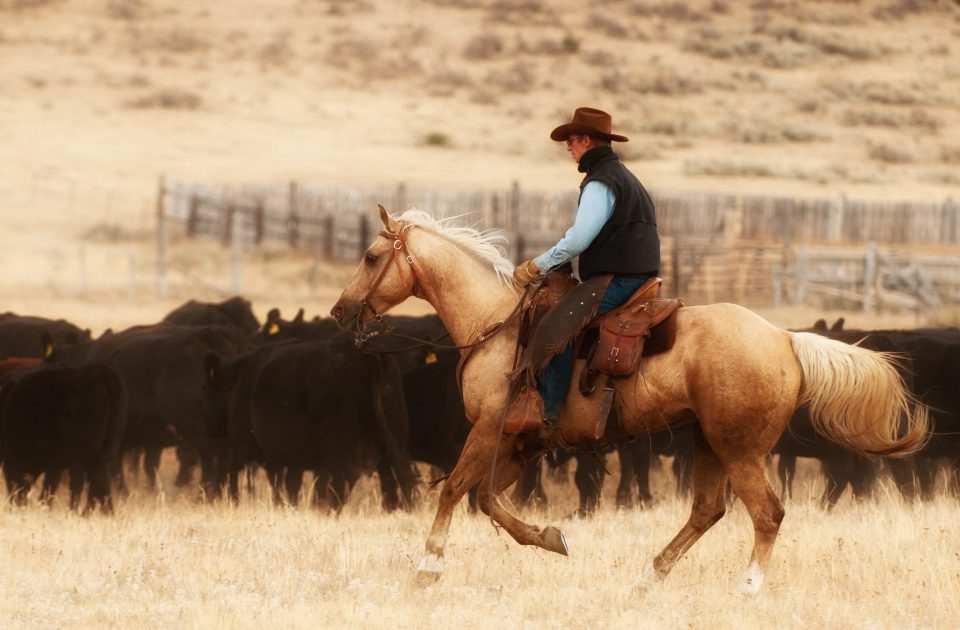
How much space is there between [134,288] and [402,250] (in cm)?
2066

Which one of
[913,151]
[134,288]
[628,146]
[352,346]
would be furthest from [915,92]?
[352,346]

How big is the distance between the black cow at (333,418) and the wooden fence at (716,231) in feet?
50.7

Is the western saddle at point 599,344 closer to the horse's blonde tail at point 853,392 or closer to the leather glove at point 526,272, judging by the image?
the leather glove at point 526,272

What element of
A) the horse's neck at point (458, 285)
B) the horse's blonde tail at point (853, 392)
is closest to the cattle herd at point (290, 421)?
the horse's blonde tail at point (853, 392)

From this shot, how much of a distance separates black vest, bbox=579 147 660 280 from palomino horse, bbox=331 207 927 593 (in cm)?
38

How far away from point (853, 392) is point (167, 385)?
20.8 feet

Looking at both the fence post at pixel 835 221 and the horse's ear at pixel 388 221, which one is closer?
the horse's ear at pixel 388 221

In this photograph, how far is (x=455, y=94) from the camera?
59281 mm

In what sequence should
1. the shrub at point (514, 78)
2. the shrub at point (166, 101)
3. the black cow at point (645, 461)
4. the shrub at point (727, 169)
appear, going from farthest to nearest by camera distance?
the shrub at point (514, 78), the shrub at point (166, 101), the shrub at point (727, 169), the black cow at point (645, 461)

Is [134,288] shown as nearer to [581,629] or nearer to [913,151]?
[581,629]

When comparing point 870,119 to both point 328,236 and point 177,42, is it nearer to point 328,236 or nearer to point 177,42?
point 177,42

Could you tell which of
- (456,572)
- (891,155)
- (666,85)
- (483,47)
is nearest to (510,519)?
(456,572)

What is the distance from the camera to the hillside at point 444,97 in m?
44.1

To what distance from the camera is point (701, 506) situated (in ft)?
25.8
